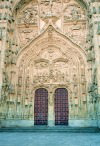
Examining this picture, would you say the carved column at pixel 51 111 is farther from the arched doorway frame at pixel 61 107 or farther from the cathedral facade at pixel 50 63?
the arched doorway frame at pixel 61 107

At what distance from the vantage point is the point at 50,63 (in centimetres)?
1323

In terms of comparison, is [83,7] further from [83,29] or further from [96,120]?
[96,120]

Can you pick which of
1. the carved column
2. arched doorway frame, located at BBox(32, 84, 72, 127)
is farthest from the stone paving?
arched doorway frame, located at BBox(32, 84, 72, 127)

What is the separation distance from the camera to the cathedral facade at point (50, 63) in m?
11.7

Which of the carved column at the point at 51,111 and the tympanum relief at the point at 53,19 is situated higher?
the tympanum relief at the point at 53,19

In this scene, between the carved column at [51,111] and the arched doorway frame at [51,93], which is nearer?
the carved column at [51,111]

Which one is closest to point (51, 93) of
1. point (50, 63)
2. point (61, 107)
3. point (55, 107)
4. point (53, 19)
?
point (55, 107)

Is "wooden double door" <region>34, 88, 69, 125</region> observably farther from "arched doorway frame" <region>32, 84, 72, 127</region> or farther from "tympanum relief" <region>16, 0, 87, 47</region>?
"tympanum relief" <region>16, 0, 87, 47</region>

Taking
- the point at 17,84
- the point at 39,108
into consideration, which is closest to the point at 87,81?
the point at 39,108

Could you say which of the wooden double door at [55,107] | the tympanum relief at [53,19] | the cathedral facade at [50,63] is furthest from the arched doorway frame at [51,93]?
the tympanum relief at [53,19]

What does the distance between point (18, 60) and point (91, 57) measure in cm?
524

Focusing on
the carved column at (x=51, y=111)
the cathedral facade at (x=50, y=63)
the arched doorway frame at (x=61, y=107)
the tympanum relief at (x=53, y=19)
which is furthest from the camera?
the tympanum relief at (x=53, y=19)

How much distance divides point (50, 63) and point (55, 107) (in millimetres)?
3219

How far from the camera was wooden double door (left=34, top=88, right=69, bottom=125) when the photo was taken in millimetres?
12156
